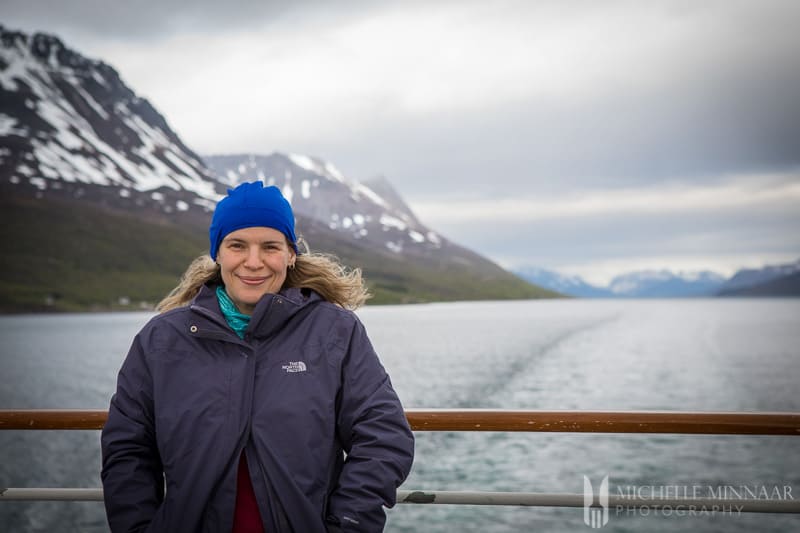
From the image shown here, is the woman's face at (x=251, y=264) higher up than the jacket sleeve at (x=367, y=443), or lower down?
higher up

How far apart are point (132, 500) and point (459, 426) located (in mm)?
1730

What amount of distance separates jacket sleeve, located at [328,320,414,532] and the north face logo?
0.17 m

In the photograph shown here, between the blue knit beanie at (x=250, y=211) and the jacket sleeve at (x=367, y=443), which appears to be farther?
the blue knit beanie at (x=250, y=211)

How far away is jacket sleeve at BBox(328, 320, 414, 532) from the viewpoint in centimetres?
232

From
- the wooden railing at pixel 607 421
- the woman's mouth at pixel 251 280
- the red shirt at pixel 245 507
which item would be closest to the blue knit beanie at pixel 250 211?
the woman's mouth at pixel 251 280

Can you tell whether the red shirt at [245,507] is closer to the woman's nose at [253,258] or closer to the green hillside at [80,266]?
the woman's nose at [253,258]

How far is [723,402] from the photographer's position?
3092 cm

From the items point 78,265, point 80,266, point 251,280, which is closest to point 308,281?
point 251,280

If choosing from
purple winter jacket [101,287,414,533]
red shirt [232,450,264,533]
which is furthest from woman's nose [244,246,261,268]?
red shirt [232,450,264,533]

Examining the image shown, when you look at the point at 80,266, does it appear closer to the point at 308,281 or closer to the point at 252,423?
the point at 308,281

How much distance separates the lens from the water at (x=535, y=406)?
15062 millimetres

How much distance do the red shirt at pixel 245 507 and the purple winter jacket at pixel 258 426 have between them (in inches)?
1.9

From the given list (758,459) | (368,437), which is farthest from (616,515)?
(368,437)

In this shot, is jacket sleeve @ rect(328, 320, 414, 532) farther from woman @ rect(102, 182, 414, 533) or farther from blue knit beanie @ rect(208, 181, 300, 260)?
blue knit beanie @ rect(208, 181, 300, 260)
